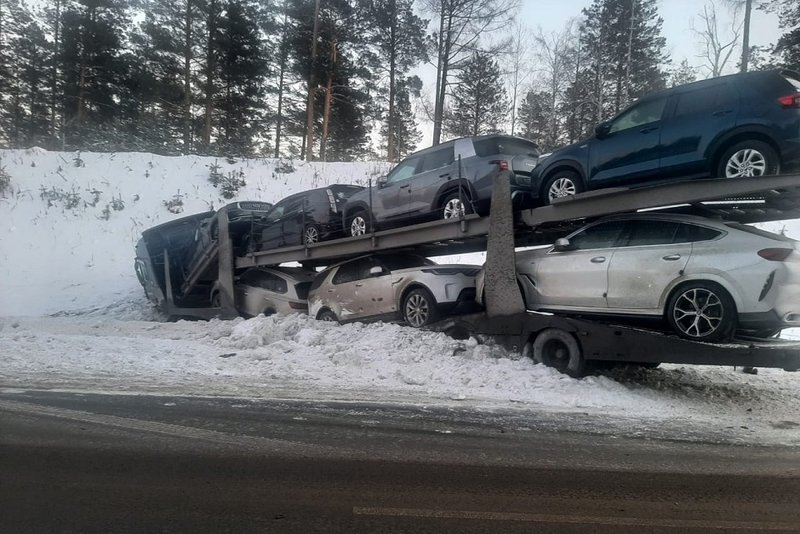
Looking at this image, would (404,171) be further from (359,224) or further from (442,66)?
(442,66)

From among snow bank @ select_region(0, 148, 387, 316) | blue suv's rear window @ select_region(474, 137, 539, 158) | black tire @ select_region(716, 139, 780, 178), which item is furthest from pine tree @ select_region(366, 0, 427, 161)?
black tire @ select_region(716, 139, 780, 178)

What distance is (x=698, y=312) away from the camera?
6.77 m

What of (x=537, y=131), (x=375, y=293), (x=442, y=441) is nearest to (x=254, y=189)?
(x=375, y=293)

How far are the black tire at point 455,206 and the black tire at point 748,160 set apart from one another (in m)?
3.87

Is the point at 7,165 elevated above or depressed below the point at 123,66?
below

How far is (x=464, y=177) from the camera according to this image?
983cm

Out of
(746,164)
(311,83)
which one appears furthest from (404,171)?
(311,83)

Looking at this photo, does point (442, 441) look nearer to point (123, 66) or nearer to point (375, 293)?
point (375, 293)

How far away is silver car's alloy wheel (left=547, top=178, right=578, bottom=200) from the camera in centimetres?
847

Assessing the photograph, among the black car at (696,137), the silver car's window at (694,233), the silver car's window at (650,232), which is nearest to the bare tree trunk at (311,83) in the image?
the black car at (696,137)

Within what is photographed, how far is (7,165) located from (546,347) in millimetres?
25934

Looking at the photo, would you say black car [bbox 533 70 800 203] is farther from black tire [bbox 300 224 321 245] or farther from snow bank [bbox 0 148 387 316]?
snow bank [bbox 0 148 387 316]

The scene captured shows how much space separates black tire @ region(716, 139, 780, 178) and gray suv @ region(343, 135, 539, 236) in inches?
119

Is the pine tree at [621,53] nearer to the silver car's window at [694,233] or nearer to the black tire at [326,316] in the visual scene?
the black tire at [326,316]
